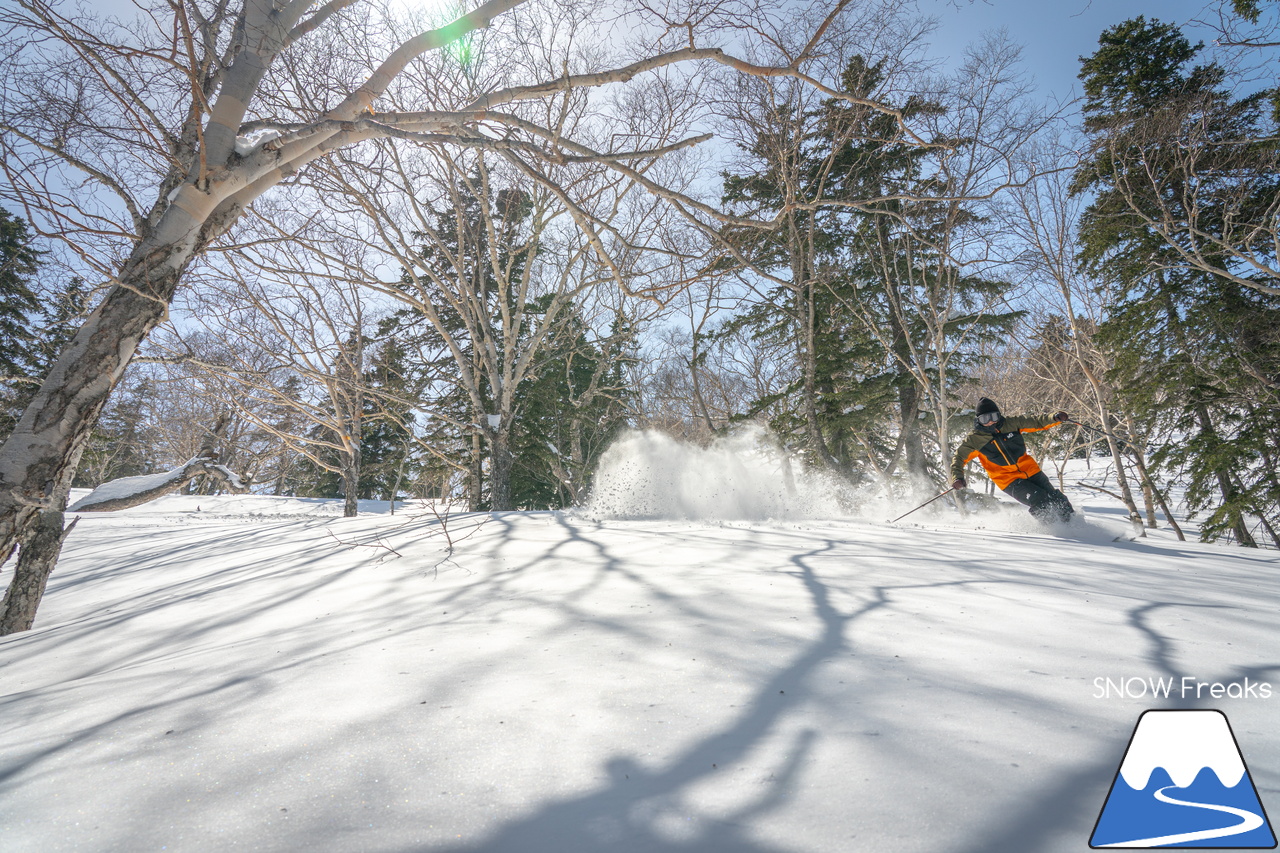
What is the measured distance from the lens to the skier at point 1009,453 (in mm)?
6961

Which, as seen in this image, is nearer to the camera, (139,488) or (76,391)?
(76,391)

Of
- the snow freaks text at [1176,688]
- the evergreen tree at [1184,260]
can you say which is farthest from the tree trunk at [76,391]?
the evergreen tree at [1184,260]

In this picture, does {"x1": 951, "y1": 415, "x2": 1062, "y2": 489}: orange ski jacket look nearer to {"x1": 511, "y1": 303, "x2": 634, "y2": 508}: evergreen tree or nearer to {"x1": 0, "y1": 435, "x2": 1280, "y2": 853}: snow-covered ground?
{"x1": 0, "y1": 435, "x2": 1280, "y2": 853}: snow-covered ground

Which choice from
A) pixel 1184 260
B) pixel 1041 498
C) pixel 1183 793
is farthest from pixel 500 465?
pixel 1184 260

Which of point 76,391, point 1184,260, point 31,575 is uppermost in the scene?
point 1184,260

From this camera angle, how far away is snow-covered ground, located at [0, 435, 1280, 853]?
104 centimetres

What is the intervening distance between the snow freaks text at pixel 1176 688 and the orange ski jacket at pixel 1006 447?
5.93 m

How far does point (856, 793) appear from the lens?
3.56 ft

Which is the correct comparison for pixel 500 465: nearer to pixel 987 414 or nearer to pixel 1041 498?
pixel 987 414

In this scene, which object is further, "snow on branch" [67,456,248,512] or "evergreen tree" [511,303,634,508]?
"evergreen tree" [511,303,634,508]

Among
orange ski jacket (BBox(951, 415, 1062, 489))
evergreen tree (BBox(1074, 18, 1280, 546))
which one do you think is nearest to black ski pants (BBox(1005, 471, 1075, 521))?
orange ski jacket (BBox(951, 415, 1062, 489))

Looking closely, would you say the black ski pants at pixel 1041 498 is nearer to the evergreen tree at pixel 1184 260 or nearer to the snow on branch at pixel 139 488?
the evergreen tree at pixel 1184 260

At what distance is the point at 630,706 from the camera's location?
1529mm

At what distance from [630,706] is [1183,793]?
127 cm
